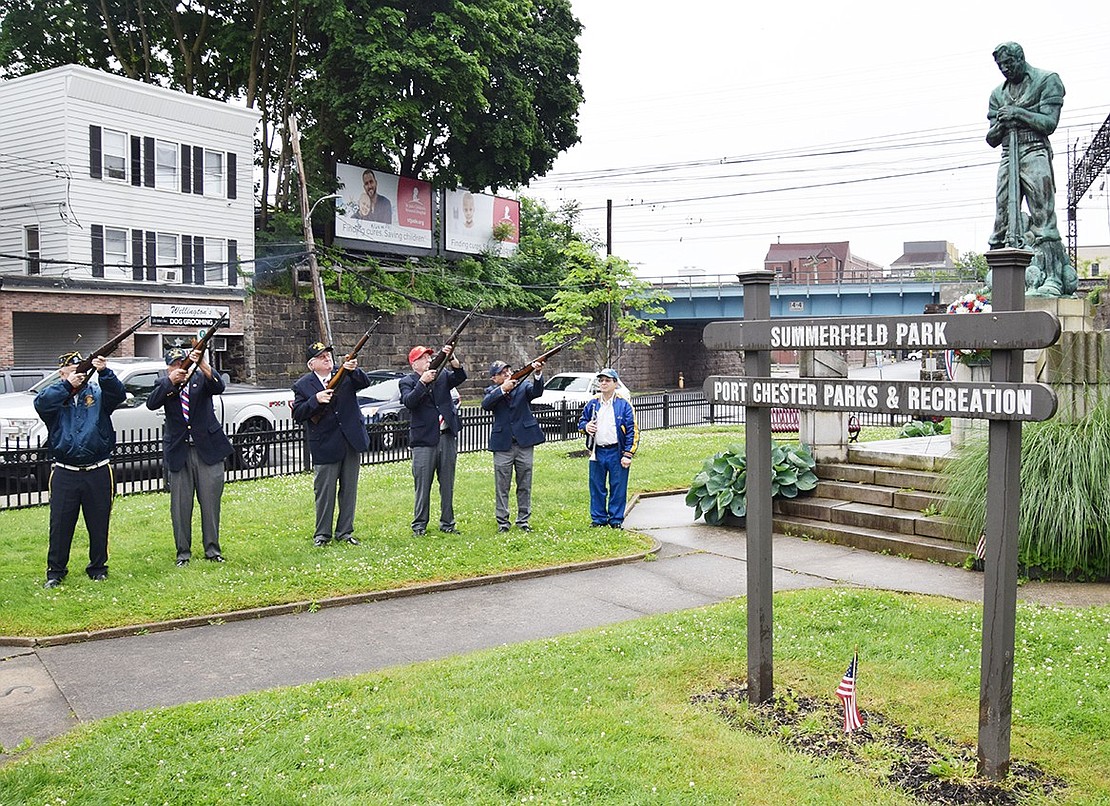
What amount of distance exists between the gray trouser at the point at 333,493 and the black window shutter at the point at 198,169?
94.7ft

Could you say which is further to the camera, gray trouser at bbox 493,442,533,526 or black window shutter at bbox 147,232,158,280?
black window shutter at bbox 147,232,158,280

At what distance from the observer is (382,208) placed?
143 feet

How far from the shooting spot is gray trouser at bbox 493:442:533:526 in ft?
37.5

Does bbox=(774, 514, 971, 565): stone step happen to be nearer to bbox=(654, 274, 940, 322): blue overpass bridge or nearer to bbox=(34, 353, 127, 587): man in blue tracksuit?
bbox=(34, 353, 127, 587): man in blue tracksuit

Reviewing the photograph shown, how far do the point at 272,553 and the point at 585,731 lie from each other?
551 cm

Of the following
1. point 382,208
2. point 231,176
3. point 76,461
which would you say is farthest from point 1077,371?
point 382,208

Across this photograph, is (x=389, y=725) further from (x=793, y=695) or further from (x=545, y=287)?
(x=545, y=287)

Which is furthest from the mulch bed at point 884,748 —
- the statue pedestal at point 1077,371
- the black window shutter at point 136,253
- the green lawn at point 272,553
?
the black window shutter at point 136,253

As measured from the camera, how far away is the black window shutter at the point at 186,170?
35.5 metres

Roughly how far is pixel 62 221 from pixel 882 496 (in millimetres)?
29356

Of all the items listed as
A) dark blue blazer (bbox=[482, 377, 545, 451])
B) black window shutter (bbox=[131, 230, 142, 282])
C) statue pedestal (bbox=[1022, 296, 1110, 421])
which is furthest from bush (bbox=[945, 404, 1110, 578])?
black window shutter (bbox=[131, 230, 142, 282])

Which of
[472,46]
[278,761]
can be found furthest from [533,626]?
[472,46]

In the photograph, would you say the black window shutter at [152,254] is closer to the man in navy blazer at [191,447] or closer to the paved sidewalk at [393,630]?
the man in navy blazer at [191,447]

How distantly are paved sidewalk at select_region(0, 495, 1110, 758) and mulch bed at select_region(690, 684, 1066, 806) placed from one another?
2274 millimetres
